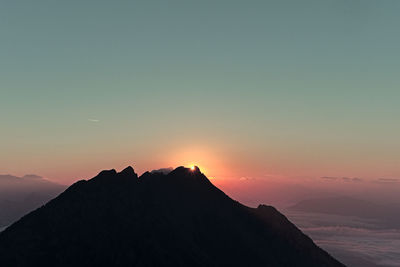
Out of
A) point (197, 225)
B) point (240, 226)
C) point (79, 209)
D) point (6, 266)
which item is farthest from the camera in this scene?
point (240, 226)

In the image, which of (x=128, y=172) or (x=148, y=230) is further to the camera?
(x=128, y=172)

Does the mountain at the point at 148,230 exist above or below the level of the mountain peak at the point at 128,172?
below

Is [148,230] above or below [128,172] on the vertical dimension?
below

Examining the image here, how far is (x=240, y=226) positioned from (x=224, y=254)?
2058cm

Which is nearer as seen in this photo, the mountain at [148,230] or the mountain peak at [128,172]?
the mountain at [148,230]

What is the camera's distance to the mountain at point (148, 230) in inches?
4619

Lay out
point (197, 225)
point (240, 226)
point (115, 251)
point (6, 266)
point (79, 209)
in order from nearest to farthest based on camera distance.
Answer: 1. point (6, 266)
2. point (115, 251)
3. point (79, 209)
4. point (197, 225)
5. point (240, 226)

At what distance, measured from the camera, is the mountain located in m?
117

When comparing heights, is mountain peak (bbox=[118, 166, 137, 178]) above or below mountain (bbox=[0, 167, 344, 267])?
above

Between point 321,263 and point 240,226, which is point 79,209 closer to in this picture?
point 240,226

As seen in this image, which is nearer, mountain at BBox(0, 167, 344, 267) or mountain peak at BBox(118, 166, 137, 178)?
mountain at BBox(0, 167, 344, 267)

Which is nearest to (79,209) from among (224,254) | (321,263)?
(224,254)

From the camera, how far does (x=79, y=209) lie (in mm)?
129250

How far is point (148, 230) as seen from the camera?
418ft
